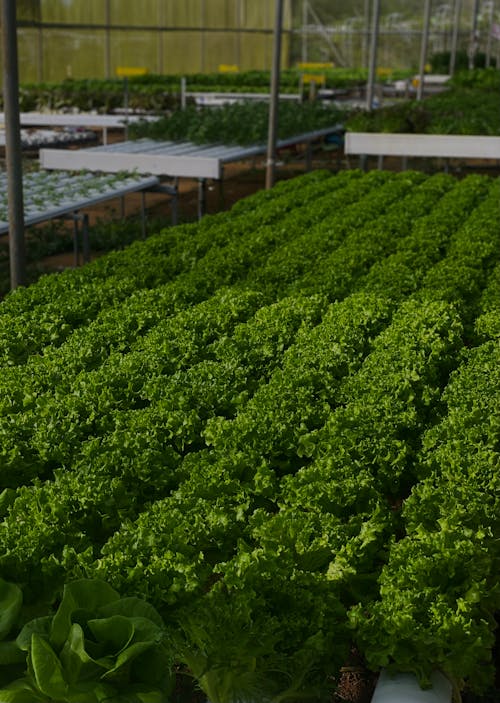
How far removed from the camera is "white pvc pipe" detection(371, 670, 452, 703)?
11.0 ft

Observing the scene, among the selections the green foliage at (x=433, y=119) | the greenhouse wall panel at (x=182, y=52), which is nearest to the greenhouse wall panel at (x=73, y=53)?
the greenhouse wall panel at (x=182, y=52)

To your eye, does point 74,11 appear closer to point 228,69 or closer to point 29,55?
point 29,55

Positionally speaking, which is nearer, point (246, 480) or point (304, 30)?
point (246, 480)

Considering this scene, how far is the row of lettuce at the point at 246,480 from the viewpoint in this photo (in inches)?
133

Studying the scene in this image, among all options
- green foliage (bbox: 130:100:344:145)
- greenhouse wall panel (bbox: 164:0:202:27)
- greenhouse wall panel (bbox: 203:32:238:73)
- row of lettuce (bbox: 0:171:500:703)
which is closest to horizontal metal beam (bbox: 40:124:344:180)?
green foliage (bbox: 130:100:344:145)

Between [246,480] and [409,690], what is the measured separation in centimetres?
133

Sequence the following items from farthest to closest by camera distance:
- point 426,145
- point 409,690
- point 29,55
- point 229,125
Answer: point 29,55, point 426,145, point 229,125, point 409,690

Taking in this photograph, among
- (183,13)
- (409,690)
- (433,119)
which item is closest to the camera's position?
(409,690)

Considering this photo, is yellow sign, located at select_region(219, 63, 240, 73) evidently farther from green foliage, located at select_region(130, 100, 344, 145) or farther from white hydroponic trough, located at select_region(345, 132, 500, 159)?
white hydroponic trough, located at select_region(345, 132, 500, 159)

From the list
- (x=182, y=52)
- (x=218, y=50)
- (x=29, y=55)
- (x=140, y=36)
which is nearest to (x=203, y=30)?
(x=218, y=50)

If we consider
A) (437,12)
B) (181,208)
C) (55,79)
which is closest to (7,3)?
(181,208)

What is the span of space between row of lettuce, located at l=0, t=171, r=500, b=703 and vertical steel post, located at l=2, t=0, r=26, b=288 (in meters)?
0.31

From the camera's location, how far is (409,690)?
3.40m

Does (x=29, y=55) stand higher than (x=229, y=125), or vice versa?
(x=29, y=55)
